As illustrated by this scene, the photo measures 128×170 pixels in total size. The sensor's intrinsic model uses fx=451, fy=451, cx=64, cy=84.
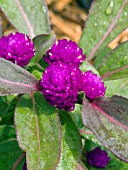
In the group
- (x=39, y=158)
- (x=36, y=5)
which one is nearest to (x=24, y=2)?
(x=36, y=5)

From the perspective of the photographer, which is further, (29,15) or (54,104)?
(29,15)

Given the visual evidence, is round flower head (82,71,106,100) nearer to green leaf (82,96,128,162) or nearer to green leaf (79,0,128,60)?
green leaf (82,96,128,162)

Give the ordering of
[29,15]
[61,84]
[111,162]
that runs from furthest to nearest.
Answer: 1. [111,162]
2. [29,15]
3. [61,84]

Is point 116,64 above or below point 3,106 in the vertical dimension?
above

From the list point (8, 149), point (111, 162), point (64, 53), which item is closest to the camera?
point (64, 53)

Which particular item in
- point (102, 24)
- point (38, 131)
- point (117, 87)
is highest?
point (102, 24)

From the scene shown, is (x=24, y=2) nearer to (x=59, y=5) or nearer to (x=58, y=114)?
(x=58, y=114)

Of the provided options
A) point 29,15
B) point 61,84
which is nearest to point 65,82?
point 61,84

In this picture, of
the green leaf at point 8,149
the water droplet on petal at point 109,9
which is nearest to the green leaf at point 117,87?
the water droplet on petal at point 109,9

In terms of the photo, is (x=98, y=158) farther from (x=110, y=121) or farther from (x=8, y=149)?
(x=110, y=121)
